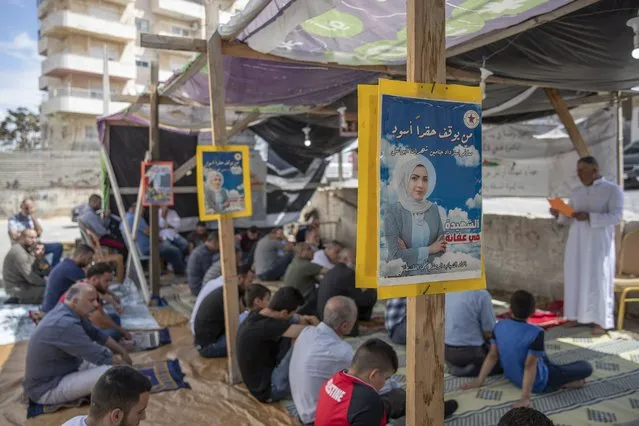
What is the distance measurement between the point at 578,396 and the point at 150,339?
3.85 m

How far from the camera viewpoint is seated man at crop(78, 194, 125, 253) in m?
7.83

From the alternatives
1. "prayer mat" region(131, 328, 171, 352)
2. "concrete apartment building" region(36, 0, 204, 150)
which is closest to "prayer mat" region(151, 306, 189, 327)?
"prayer mat" region(131, 328, 171, 352)

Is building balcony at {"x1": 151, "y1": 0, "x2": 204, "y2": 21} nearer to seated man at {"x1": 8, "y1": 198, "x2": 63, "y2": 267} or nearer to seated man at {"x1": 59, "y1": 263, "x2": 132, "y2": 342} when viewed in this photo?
seated man at {"x1": 8, "y1": 198, "x2": 63, "y2": 267}

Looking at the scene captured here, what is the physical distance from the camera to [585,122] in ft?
20.6

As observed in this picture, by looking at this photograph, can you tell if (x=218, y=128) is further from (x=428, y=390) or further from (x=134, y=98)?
(x=134, y=98)

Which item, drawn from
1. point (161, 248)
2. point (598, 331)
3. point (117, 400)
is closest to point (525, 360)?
point (598, 331)

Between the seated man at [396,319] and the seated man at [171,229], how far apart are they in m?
5.20

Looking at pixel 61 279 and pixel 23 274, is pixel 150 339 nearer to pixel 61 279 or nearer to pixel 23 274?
pixel 61 279

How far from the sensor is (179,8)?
3012 cm

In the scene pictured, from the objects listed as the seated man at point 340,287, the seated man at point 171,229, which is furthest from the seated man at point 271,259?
the seated man at point 340,287

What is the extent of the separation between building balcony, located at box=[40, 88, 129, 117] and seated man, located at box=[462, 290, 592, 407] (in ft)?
86.9

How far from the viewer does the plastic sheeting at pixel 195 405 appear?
3395 mm

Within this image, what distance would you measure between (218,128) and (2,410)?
259 cm

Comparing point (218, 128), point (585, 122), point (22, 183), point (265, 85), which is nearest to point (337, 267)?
point (218, 128)
